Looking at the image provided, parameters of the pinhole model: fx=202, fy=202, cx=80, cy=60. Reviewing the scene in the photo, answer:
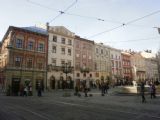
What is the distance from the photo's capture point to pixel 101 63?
184 ft

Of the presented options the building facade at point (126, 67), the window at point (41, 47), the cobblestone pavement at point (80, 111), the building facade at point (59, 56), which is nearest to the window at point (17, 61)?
the window at point (41, 47)

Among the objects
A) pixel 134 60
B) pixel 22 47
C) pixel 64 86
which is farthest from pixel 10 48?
pixel 134 60

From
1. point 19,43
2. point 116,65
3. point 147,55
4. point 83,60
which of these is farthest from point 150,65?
→ point 19,43

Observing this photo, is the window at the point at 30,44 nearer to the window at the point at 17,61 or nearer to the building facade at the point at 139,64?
the window at the point at 17,61

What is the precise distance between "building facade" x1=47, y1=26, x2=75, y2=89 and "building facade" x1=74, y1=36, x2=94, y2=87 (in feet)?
5.52

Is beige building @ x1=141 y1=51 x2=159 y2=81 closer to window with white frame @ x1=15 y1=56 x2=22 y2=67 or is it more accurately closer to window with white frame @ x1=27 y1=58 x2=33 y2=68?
window with white frame @ x1=27 y1=58 x2=33 y2=68

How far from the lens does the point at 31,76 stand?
39.2 metres

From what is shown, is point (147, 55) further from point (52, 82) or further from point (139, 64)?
point (52, 82)

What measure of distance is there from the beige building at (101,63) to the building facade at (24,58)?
16644 mm

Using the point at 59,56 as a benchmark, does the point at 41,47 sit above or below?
above

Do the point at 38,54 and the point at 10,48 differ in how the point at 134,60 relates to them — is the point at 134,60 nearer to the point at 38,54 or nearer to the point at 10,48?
the point at 38,54

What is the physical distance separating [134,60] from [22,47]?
4358cm

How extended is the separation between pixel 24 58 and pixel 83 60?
643 inches

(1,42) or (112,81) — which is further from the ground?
(1,42)
